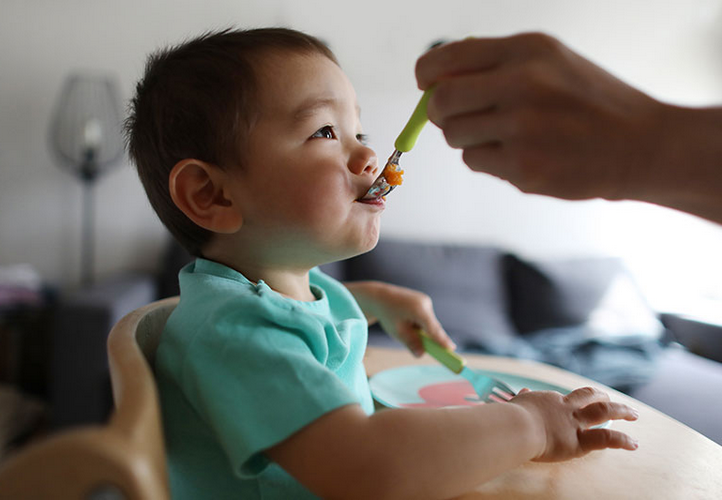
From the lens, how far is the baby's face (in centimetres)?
72

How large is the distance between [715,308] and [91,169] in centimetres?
293

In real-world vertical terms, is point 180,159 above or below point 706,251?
above

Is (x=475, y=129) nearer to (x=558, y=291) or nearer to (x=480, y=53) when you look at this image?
(x=480, y=53)

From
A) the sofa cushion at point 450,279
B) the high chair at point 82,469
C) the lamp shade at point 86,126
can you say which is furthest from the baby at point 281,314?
the lamp shade at point 86,126

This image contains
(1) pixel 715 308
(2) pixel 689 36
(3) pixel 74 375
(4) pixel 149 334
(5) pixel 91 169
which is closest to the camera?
(4) pixel 149 334

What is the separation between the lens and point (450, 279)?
101 inches

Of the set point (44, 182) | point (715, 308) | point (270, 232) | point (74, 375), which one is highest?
point (270, 232)

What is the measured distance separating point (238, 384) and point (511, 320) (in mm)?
2367

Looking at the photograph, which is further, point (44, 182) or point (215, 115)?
point (44, 182)

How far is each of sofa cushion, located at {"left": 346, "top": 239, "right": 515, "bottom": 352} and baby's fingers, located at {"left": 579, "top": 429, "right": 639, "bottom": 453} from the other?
5.77 feet

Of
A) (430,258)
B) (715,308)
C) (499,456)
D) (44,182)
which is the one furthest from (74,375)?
(715,308)

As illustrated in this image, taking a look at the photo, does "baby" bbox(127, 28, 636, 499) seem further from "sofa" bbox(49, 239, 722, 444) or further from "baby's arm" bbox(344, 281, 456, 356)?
"sofa" bbox(49, 239, 722, 444)

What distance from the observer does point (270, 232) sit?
742mm

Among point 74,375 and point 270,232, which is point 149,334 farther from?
point 74,375
